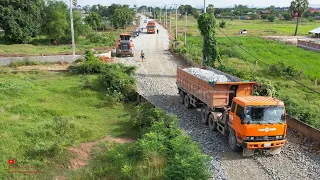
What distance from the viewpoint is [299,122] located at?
1473 cm

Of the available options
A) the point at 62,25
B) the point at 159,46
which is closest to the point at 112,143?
the point at 159,46

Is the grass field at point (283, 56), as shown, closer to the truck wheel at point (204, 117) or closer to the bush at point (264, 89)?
the bush at point (264, 89)

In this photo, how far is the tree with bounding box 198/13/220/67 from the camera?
86.7ft

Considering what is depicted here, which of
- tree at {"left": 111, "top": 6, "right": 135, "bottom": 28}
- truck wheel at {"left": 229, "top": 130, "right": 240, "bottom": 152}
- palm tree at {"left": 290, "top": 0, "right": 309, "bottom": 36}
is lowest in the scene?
truck wheel at {"left": 229, "top": 130, "right": 240, "bottom": 152}

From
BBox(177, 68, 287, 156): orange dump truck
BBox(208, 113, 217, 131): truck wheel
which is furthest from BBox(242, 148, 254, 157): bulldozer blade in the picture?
BBox(208, 113, 217, 131): truck wheel

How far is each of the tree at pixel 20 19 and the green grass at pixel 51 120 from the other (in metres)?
25.2

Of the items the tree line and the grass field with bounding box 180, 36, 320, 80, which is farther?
the tree line

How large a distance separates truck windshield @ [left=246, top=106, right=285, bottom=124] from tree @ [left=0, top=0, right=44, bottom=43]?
138ft

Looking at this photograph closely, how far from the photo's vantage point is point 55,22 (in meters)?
49.2

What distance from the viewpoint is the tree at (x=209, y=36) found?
→ 2642 centimetres

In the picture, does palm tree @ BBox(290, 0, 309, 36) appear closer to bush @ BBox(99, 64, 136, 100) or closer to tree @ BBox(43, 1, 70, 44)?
tree @ BBox(43, 1, 70, 44)

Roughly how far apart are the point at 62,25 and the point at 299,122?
4173 cm

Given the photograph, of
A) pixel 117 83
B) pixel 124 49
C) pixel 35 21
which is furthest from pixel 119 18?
pixel 117 83

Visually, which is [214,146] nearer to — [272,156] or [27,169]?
[272,156]
